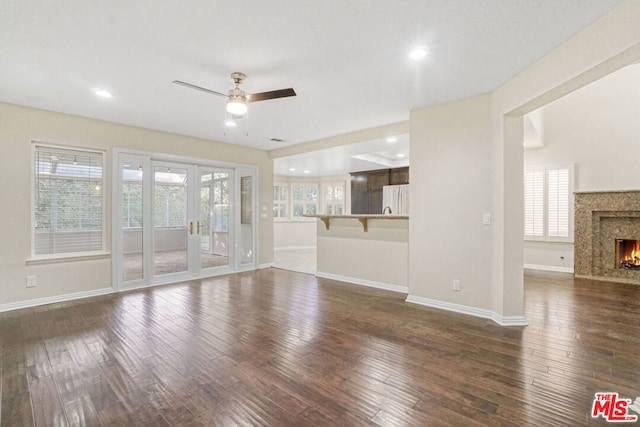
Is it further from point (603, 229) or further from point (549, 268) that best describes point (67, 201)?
point (603, 229)

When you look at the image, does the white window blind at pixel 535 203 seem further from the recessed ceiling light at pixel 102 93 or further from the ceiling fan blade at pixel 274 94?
the recessed ceiling light at pixel 102 93

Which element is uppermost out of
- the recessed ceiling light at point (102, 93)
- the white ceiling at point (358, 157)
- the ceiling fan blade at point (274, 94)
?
A: the recessed ceiling light at point (102, 93)

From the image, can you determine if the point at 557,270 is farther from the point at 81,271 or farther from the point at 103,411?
the point at 81,271

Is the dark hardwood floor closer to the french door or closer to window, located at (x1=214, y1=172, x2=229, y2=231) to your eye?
the french door

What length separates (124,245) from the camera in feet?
15.9

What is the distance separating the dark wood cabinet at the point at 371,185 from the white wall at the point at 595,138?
3.13 m

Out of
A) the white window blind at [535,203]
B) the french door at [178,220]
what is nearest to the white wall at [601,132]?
the white window blind at [535,203]

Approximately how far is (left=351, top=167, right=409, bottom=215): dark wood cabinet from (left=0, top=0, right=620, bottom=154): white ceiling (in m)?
4.20

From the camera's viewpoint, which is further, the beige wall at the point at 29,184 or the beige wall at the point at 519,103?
the beige wall at the point at 29,184

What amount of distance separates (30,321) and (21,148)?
7.58ft

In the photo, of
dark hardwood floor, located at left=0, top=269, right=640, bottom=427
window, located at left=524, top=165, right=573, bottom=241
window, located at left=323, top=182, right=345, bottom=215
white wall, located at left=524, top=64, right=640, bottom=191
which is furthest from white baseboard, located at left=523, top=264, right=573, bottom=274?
window, located at left=323, top=182, right=345, bottom=215

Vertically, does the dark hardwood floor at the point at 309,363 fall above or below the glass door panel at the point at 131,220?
below

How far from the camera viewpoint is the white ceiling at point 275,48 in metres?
2.09

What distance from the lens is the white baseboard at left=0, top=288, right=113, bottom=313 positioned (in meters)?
3.90
